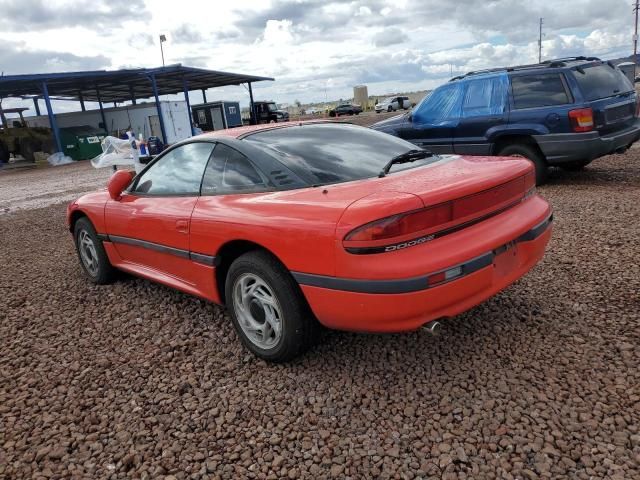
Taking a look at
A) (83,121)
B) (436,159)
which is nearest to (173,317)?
(436,159)

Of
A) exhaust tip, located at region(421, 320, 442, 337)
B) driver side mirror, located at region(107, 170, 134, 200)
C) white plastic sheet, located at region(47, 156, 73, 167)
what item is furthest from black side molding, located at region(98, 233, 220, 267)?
white plastic sheet, located at region(47, 156, 73, 167)

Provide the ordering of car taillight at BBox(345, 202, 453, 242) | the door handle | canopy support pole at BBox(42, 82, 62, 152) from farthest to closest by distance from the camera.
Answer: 1. canopy support pole at BBox(42, 82, 62, 152)
2. the door handle
3. car taillight at BBox(345, 202, 453, 242)

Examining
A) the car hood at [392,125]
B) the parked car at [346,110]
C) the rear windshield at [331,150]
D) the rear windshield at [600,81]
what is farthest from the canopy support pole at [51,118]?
the parked car at [346,110]

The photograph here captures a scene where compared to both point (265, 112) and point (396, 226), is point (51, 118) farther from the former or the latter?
point (396, 226)

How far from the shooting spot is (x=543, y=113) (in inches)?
257

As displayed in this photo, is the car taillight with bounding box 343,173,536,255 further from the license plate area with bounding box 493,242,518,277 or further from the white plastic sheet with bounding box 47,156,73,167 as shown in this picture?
the white plastic sheet with bounding box 47,156,73,167

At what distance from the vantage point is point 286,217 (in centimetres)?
252

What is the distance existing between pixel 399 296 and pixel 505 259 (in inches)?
30.3

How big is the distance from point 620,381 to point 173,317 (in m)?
2.88

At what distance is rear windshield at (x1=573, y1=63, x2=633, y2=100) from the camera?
6.35 m

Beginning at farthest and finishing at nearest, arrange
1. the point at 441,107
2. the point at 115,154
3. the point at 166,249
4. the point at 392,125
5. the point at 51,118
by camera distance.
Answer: the point at 51,118, the point at 115,154, the point at 392,125, the point at 441,107, the point at 166,249

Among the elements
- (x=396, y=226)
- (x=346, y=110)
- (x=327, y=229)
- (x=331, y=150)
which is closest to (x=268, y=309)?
(x=327, y=229)

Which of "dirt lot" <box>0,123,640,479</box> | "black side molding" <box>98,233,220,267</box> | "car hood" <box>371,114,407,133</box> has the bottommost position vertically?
"dirt lot" <box>0,123,640,479</box>

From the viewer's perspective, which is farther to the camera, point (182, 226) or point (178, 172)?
point (178, 172)
